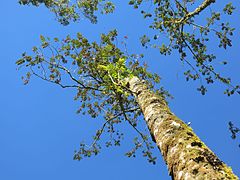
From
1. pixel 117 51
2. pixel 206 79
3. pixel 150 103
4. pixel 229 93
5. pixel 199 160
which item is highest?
pixel 117 51

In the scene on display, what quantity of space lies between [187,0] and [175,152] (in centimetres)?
636

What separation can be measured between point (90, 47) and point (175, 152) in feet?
23.5

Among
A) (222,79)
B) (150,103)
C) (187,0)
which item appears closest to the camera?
(150,103)

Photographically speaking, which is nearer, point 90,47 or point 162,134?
point 162,134

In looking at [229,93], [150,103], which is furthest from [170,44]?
[150,103]

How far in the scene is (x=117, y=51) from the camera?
1162cm

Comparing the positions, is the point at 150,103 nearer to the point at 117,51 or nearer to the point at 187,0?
the point at 187,0

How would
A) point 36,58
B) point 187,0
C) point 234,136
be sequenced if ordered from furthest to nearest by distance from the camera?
point 36,58 → point 187,0 → point 234,136

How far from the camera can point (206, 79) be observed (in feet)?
35.2

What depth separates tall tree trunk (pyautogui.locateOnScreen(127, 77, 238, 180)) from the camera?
10.7 ft

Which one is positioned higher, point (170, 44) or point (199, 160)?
point (170, 44)

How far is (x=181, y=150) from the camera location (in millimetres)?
4023

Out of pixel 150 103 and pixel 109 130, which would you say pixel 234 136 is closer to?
pixel 150 103

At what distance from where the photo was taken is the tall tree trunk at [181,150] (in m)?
3.25
